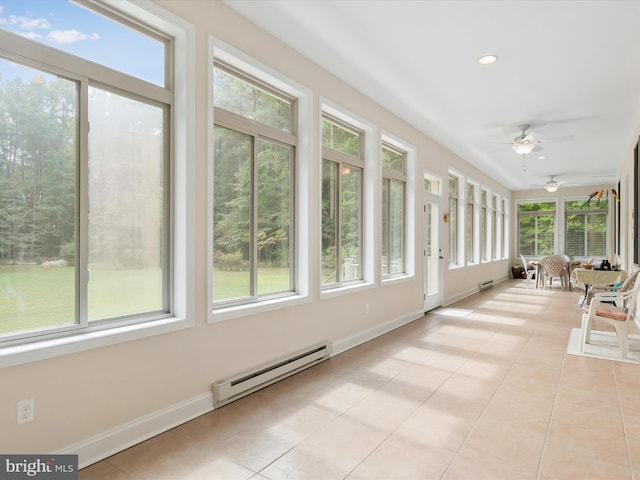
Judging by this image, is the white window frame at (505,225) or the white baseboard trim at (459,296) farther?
the white window frame at (505,225)

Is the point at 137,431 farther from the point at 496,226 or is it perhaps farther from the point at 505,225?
the point at 505,225

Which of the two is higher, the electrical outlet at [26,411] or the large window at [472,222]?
the large window at [472,222]

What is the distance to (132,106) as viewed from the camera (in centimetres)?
273

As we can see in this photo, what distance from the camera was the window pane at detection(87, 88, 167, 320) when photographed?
8.35 feet

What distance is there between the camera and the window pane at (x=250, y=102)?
3.35 m

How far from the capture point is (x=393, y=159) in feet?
20.6

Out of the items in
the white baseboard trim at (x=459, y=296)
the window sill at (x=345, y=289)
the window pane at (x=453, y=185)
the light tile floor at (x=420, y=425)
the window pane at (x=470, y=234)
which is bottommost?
the light tile floor at (x=420, y=425)

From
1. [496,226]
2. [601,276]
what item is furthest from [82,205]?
[496,226]

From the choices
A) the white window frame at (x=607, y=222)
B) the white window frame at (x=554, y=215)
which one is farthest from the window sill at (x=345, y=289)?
the white window frame at (x=607, y=222)

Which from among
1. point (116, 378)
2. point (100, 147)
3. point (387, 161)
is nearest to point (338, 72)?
point (387, 161)

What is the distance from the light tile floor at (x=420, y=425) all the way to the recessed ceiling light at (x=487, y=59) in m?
A: 3.11

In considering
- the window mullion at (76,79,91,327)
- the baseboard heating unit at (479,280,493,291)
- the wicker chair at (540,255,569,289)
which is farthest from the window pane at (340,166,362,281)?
the wicker chair at (540,255,569,289)

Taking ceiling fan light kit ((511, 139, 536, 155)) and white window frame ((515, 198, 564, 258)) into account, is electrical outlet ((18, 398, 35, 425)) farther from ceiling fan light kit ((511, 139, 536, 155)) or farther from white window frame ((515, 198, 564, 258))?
white window frame ((515, 198, 564, 258))

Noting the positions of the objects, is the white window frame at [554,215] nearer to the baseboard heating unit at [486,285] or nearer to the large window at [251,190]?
the baseboard heating unit at [486,285]
